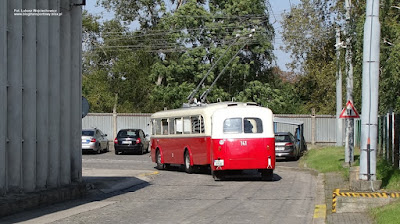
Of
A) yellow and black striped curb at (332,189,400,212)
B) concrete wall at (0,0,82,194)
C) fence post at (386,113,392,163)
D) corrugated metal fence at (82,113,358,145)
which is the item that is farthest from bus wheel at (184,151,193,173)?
corrugated metal fence at (82,113,358,145)

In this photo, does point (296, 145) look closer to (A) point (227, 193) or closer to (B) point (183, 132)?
(B) point (183, 132)

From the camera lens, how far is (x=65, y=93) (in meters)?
18.0

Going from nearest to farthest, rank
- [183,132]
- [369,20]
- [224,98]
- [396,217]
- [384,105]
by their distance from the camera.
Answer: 1. [396,217]
2. [369,20]
3. [384,105]
4. [183,132]
5. [224,98]

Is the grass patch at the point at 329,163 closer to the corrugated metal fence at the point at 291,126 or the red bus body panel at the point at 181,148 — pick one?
the red bus body panel at the point at 181,148

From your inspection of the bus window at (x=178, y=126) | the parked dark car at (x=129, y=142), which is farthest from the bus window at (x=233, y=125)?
the parked dark car at (x=129, y=142)

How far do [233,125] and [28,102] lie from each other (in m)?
8.80

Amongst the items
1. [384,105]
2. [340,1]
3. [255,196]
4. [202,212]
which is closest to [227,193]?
[255,196]

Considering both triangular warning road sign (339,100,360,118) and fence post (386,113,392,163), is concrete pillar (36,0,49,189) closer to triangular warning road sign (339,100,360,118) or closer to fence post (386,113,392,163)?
fence post (386,113,392,163)

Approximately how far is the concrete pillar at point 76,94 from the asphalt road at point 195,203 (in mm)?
1007

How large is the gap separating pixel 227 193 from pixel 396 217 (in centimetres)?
753

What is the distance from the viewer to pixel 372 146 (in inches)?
625

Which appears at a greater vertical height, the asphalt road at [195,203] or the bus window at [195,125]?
the bus window at [195,125]

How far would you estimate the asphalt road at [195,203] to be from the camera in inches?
536

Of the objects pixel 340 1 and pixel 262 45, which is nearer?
pixel 340 1
